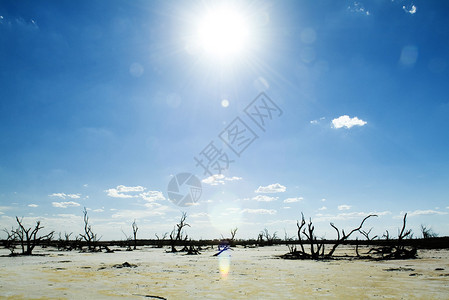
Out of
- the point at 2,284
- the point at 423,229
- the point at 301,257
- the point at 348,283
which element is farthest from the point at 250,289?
the point at 423,229

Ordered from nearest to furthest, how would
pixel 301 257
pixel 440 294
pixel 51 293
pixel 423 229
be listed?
pixel 440 294 → pixel 51 293 → pixel 301 257 → pixel 423 229

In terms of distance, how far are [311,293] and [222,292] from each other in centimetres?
251

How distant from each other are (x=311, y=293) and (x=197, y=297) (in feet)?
10.5

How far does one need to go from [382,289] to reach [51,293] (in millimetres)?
9466

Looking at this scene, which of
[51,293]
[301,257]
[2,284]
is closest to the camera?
[51,293]

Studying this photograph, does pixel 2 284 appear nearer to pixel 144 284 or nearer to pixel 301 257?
pixel 144 284

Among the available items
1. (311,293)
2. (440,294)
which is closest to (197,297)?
(311,293)

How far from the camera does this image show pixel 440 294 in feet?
23.7

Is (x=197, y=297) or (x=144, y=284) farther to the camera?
(x=144, y=284)

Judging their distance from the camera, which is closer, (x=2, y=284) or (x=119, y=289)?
(x=119, y=289)

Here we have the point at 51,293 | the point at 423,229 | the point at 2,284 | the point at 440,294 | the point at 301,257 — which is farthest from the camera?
the point at 423,229

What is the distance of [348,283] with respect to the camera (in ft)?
Answer: 30.8

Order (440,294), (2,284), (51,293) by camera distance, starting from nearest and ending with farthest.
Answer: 1. (440,294)
2. (51,293)
3. (2,284)

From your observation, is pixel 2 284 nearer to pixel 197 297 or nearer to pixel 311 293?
pixel 197 297
